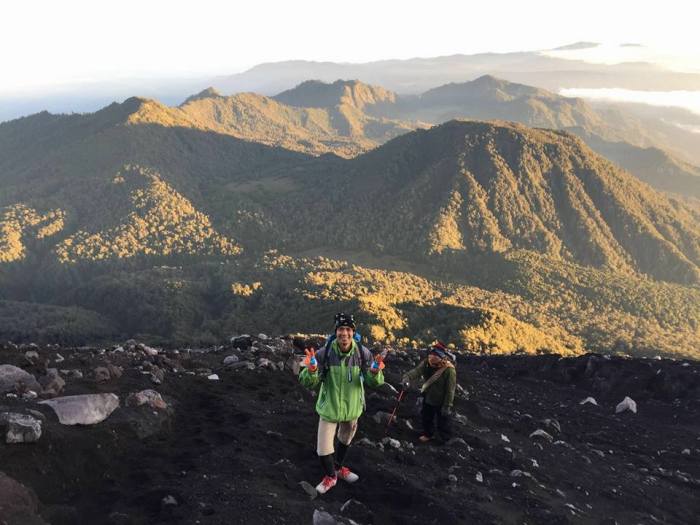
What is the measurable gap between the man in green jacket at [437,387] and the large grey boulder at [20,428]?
322 inches

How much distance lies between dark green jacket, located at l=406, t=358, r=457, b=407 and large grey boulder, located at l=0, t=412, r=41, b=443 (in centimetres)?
832

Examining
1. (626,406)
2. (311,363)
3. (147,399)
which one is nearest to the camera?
(311,363)

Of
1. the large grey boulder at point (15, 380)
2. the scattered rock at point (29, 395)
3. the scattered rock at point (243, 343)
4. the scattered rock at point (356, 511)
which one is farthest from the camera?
the scattered rock at point (243, 343)

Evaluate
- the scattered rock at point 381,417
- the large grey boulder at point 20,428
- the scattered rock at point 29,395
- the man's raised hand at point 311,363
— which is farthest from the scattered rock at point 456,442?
the scattered rock at point 29,395

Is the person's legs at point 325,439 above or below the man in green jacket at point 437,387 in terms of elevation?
above

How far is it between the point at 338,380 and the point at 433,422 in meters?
5.31

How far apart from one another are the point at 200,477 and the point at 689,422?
62.5 ft

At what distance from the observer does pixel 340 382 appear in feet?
32.8

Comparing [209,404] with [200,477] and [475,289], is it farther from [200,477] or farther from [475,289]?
[475,289]

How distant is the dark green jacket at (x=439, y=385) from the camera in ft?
44.0

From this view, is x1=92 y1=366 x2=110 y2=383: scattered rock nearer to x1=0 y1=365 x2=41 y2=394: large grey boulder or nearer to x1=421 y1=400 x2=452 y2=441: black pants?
x1=0 y1=365 x2=41 y2=394: large grey boulder

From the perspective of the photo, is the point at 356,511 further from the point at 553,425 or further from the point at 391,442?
the point at 553,425

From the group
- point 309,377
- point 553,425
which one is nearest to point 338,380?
point 309,377

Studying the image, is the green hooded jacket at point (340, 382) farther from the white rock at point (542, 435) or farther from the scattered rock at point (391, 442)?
the white rock at point (542, 435)
